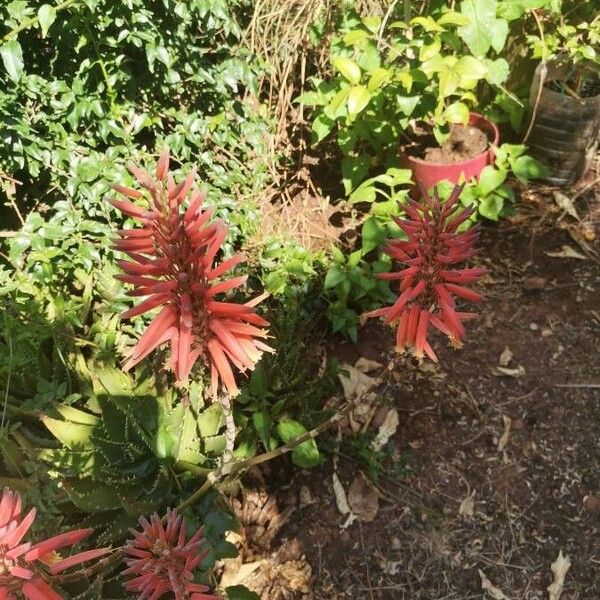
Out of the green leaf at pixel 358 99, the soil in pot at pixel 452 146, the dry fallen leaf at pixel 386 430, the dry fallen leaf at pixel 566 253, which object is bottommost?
the dry fallen leaf at pixel 386 430

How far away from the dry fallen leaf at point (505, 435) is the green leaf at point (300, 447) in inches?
32.8

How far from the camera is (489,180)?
11.0ft

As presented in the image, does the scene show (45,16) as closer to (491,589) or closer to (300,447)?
(300,447)

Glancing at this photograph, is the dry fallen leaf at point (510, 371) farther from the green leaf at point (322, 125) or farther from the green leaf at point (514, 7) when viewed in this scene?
the green leaf at point (514, 7)

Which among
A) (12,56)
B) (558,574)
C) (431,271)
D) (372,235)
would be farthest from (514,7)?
(558,574)

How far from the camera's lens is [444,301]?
1.64 meters

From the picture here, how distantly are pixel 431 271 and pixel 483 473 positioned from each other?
4.97 ft

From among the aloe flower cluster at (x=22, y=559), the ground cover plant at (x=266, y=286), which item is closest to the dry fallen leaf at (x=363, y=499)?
the ground cover plant at (x=266, y=286)

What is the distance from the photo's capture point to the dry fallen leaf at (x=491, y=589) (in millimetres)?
2482

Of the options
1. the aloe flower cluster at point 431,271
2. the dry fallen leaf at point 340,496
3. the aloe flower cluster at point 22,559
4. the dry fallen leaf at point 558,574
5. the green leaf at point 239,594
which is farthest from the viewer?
the dry fallen leaf at point 340,496

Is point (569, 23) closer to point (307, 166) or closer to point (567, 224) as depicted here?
point (567, 224)

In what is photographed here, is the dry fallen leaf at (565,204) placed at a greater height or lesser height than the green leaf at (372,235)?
lesser

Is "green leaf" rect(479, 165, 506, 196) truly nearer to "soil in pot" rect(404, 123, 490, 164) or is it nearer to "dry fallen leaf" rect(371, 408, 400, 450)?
"soil in pot" rect(404, 123, 490, 164)

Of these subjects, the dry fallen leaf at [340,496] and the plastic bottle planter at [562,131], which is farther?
the plastic bottle planter at [562,131]
